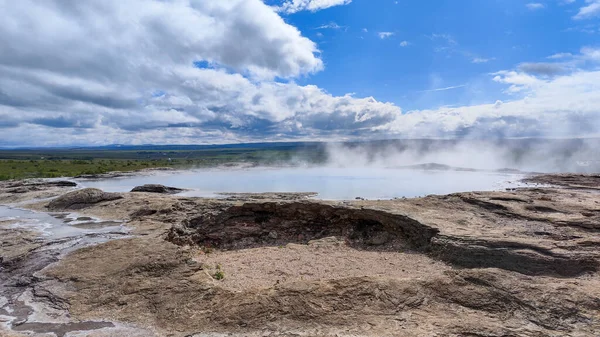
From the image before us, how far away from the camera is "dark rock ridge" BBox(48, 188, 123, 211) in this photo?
1828cm

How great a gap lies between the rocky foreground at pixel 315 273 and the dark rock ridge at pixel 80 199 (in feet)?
11.7

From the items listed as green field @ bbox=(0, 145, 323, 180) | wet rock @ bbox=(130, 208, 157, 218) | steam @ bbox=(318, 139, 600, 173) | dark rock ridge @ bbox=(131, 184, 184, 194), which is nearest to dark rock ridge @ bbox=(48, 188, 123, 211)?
wet rock @ bbox=(130, 208, 157, 218)

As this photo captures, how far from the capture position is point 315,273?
1035cm

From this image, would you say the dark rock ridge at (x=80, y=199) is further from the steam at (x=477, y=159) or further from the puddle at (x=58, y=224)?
the steam at (x=477, y=159)

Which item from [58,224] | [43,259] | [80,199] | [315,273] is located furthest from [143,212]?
[315,273]

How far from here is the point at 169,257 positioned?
9.93 meters

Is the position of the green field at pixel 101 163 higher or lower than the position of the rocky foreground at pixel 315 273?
higher

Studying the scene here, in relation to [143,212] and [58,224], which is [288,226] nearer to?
[143,212]

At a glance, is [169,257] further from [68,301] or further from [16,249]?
[16,249]

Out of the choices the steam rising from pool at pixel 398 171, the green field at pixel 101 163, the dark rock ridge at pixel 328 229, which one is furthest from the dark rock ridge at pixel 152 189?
the green field at pixel 101 163

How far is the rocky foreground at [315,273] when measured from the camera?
7.27m

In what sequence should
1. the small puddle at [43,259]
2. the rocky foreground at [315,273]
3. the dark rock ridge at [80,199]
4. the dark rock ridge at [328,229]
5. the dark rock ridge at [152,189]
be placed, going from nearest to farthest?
the rocky foreground at [315,273]
the small puddle at [43,259]
the dark rock ridge at [328,229]
the dark rock ridge at [80,199]
the dark rock ridge at [152,189]

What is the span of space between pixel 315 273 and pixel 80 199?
48.6 feet

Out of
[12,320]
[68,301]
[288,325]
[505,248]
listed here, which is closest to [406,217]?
[505,248]
